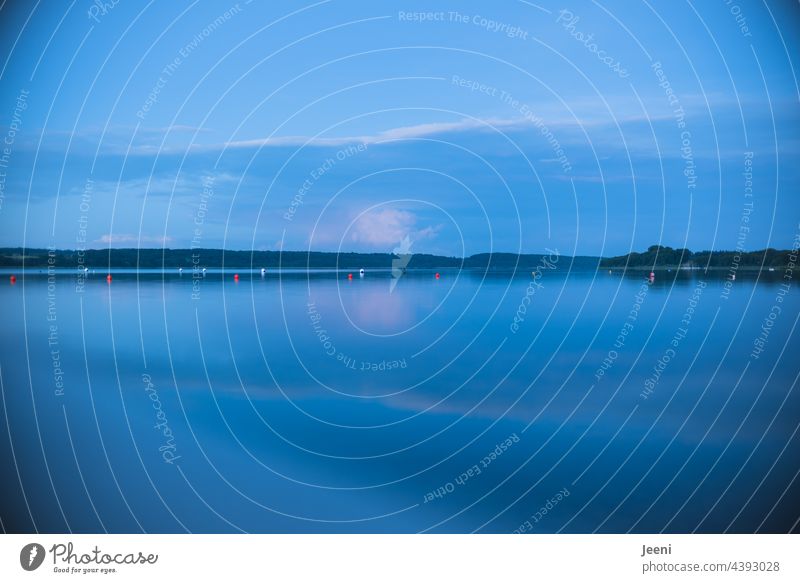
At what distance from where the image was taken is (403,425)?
44.5 ft

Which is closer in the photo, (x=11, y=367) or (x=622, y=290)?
(x=11, y=367)

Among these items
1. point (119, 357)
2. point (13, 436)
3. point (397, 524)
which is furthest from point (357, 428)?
point (119, 357)

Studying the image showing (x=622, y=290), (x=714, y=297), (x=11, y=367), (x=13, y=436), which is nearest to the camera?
(x=13, y=436)

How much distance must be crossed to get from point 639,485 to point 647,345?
8531 mm

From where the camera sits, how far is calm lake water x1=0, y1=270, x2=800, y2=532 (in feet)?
34.0

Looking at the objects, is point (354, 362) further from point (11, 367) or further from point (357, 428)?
point (11, 367)

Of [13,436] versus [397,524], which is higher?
[13,436]

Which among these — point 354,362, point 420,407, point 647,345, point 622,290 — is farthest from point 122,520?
point 622,290

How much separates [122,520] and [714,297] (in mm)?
24033

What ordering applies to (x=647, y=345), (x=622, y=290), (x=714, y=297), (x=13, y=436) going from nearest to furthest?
(x=13, y=436)
(x=647, y=345)
(x=714, y=297)
(x=622, y=290)

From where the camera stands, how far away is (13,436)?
1229 centimetres

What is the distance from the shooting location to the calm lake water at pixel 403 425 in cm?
1036

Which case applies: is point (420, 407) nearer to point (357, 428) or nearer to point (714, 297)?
point (357, 428)

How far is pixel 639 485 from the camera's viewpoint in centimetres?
1116
